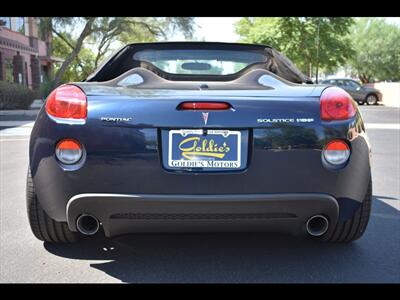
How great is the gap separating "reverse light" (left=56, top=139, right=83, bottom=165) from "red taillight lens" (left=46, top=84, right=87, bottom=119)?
15 cm

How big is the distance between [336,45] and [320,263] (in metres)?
28.5

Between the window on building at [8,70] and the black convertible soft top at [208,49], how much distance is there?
27.3 m

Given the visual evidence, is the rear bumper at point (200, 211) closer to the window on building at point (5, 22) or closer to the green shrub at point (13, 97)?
the green shrub at point (13, 97)

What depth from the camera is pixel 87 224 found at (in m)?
2.76

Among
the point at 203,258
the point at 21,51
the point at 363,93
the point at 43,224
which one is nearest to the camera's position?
the point at 43,224

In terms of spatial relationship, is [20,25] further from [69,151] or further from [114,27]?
[69,151]

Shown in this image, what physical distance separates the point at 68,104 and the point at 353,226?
6.25 feet

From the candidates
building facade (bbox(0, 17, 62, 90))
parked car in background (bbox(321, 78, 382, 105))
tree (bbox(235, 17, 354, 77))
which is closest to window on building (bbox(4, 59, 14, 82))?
building facade (bbox(0, 17, 62, 90))

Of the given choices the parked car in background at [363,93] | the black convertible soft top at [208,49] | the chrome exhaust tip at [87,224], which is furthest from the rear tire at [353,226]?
the parked car in background at [363,93]

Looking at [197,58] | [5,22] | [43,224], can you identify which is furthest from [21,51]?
[43,224]

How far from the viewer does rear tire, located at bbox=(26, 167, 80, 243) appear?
9.67 ft

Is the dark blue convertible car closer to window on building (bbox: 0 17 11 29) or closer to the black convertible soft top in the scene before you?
the black convertible soft top

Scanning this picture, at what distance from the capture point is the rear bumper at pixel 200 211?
2.57 meters
